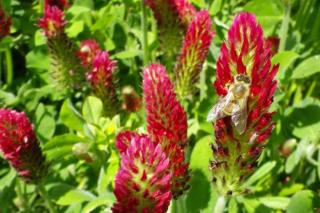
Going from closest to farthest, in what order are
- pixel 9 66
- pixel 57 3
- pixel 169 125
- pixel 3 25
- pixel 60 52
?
pixel 169 125, pixel 3 25, pixel 60 52, pixel 57 3, pixel 9 66

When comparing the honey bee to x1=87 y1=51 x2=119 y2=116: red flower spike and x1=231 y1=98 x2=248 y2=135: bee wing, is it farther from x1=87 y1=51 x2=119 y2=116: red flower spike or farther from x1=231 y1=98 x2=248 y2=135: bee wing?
x1=87 y1=51 x2=119 y2=116: red flower spike

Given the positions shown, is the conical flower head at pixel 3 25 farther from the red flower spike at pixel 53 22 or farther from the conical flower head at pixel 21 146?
the conical flower head at pixel 21 146

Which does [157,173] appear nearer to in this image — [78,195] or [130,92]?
[78,195]

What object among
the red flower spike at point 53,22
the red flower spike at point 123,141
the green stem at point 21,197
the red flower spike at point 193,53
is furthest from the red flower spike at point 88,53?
the red flower spike at point 123,141

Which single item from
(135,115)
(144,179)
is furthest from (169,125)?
(135,115)

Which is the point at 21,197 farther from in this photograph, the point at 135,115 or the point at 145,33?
the point at 145,33

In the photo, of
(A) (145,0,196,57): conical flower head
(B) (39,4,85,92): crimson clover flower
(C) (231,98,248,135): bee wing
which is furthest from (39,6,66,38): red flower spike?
(C) (231,98,248,135): bee wing

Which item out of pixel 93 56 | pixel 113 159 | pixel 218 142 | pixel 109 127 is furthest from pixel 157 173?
pixel 93 56
